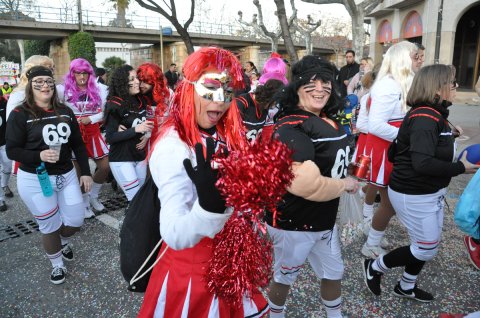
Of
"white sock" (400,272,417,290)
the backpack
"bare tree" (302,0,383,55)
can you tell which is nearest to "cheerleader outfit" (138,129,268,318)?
the backpack

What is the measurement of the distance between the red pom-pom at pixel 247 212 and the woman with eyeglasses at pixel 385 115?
2365mm

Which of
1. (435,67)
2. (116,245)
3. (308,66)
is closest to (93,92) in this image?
(116,245)

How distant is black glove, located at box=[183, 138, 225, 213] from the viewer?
3.96ft

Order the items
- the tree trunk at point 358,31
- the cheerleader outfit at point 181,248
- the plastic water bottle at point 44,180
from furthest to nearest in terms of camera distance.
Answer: the tree trunk at point 358,31
the plastic water bottle at point 44,180
the cheerleader outfit at point 181,248

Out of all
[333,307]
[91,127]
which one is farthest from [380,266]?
[91,127]

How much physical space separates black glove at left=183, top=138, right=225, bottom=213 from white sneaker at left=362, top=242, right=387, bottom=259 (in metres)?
2.88

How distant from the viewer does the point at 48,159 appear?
310 centimetres

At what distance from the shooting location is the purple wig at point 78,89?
497 cm

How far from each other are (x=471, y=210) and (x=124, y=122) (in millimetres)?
3494

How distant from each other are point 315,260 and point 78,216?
2.25 meters

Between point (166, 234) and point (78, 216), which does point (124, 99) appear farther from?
point (166, 234)

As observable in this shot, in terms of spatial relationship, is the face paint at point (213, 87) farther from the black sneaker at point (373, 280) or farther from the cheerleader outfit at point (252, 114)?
the cheerleader outfit at point (252, 114)

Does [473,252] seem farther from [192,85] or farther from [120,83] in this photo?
[120,83]

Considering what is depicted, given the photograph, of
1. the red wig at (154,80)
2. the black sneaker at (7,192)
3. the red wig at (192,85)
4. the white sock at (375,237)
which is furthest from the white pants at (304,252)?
the black sneaker at (7,192)
